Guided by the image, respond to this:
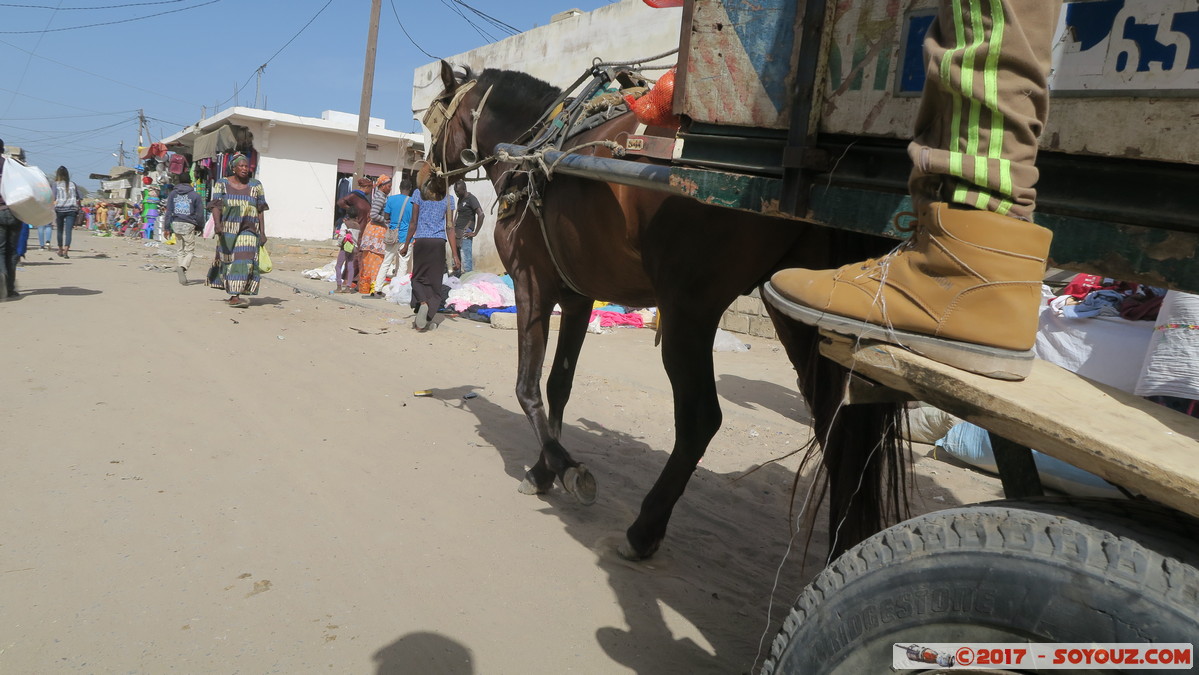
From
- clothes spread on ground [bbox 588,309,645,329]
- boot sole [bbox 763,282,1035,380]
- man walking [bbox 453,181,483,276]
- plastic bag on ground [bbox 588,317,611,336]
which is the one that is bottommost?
plastic bag on ground [bbox 588,317,611,336]

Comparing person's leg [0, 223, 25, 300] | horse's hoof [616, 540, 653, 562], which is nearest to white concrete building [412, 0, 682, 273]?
person's leg [0, 223, 25, 300]

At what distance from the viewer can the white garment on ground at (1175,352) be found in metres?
2.95

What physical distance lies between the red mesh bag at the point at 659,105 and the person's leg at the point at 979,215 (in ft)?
4.00

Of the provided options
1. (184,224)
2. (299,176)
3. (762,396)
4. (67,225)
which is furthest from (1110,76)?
(299,176)

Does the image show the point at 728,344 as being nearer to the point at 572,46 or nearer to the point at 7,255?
the point at 572,46

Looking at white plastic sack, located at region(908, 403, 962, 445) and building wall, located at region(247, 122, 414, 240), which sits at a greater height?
building wall, located at region(247, 122, 414, 240)

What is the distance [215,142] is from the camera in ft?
64.0

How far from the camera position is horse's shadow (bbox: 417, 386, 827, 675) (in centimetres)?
239

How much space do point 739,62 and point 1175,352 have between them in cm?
265

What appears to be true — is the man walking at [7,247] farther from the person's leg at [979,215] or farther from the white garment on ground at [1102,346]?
the white garment on ground at [1102,346]

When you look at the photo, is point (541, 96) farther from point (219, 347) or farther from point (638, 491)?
point (219, 347)

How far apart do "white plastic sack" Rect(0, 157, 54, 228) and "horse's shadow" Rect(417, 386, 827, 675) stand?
6.83 metres

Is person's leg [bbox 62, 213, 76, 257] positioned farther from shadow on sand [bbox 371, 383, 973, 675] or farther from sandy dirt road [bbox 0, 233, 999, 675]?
shadow on sand [bbox 371, 383, 973, 675]

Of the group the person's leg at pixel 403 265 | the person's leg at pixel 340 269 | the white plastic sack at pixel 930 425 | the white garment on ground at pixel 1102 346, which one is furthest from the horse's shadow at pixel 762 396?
the person's leg at pixel 340 269
